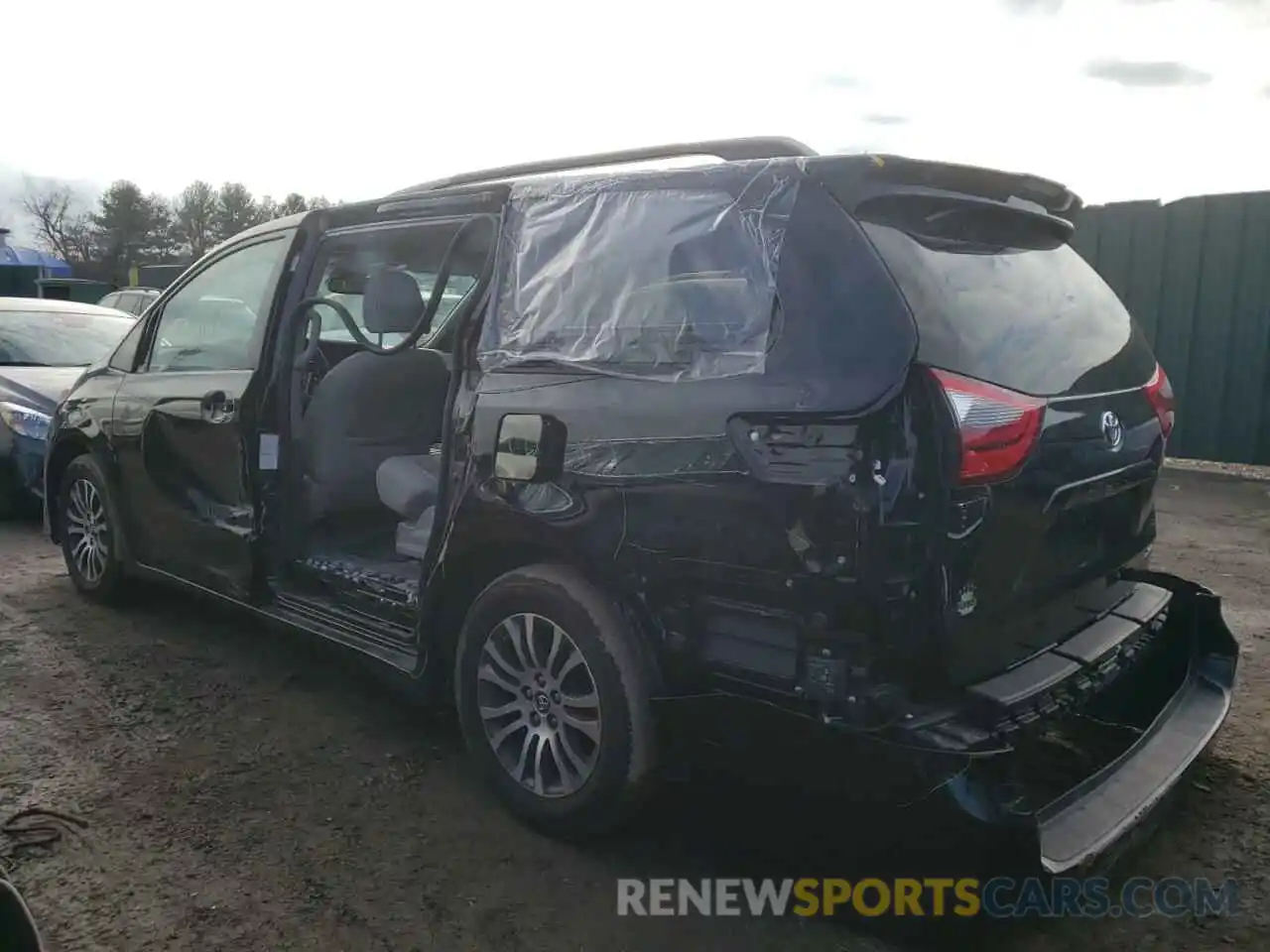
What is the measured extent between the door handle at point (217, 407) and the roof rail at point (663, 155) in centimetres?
111

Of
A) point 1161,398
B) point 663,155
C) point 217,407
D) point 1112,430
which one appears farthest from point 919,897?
point 217,407

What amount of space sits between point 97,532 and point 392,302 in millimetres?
2216

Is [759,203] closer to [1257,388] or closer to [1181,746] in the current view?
[1181,746]

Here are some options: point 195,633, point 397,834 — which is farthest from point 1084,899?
point 195,633

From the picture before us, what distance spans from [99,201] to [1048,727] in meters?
60.8

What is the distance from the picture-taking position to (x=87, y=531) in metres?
4.98

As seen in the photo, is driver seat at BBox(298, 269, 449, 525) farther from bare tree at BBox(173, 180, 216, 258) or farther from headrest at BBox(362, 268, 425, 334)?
bare tree at BBox(173, 180, 216, 258)

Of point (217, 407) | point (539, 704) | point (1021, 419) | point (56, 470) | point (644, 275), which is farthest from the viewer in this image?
point (56, 470)

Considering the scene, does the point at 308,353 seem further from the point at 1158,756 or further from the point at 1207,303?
the point at 1207,303

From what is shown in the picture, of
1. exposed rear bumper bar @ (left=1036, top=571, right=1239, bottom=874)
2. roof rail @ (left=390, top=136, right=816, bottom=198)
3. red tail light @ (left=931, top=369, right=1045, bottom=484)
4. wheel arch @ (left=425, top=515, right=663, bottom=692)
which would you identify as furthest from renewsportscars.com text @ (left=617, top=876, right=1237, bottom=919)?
roof rail @ (left=390, top=136, right=816, bottom=198)

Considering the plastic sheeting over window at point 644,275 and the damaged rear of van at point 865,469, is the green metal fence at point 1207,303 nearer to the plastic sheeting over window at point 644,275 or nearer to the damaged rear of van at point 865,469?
the damaged rear of van at point 865,469

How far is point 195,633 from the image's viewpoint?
4715 mm

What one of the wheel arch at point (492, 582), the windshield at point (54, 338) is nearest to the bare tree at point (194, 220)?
the windshield at point (54, 338)

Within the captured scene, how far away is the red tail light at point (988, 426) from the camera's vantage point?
2164 mm
